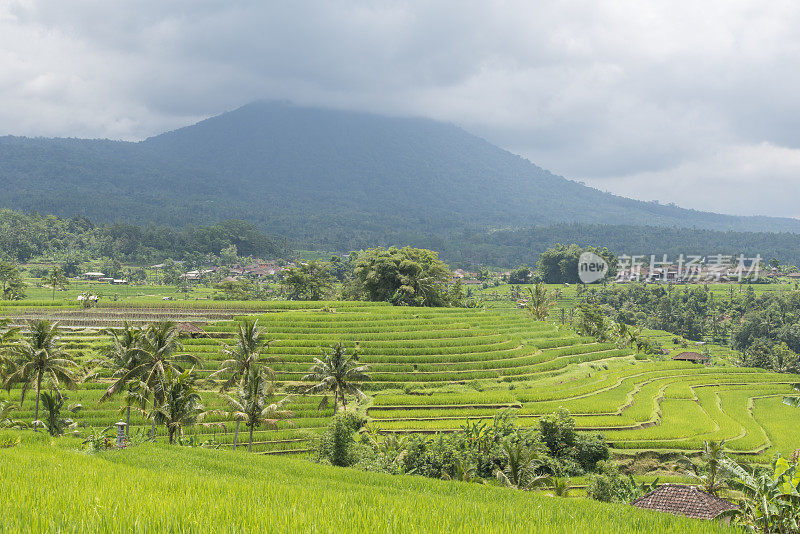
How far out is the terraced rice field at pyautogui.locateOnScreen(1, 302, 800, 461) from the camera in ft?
105

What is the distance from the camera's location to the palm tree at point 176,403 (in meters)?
25.7

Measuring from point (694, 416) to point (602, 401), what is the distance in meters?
6.23

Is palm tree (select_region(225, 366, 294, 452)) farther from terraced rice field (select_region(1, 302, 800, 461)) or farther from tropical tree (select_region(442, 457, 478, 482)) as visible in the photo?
tropical tree (select_region(442, 457, 478, 482))

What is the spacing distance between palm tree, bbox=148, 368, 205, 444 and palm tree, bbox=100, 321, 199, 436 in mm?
289

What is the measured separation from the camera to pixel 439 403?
36344 millimetres

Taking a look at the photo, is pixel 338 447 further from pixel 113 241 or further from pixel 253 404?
pixel 113 241

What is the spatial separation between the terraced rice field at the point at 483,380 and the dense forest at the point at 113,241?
316 feet

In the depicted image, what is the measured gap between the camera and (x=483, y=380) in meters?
41.4

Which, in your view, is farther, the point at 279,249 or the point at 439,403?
the point at 279,249

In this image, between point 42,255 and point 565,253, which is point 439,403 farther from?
point 42,255

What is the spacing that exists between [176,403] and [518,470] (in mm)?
17664

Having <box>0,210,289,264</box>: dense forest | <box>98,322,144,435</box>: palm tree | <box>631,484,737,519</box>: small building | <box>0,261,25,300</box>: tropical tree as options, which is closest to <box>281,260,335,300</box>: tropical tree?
<box>0,261,25,300</box>: tropical tree

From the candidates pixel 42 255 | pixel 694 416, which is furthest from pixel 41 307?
pixel 42 255

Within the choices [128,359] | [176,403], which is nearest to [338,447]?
[176,403]
